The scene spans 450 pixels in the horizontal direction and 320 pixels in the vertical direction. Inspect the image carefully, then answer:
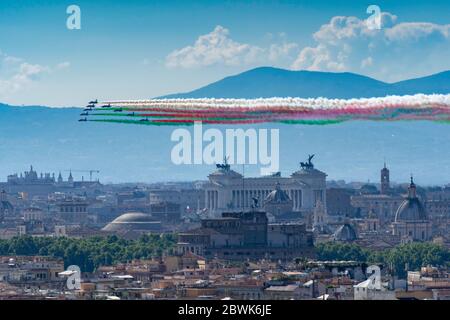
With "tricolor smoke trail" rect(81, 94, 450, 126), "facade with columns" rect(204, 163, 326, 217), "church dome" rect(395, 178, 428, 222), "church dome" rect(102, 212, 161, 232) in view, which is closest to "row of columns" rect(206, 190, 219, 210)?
"facade with columns" rect(204, 163, 326, 217)

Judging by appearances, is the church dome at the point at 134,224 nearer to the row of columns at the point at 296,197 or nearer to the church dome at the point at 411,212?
the church dome at the point at 411,212

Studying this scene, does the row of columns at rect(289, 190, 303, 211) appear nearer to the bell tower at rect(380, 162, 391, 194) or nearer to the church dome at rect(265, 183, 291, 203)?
the church dome at rect(265, 183, 291, 203)

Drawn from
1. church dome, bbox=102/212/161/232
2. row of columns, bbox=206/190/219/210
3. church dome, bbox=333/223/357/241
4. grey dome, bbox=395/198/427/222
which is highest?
row of columns, bbox=206/190/219/210

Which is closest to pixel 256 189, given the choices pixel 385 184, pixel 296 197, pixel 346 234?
pixel 296 197

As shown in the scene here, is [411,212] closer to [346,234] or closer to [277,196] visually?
[277,196]

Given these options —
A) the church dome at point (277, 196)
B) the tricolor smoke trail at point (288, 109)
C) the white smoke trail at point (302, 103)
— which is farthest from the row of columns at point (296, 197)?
the white smoke trail at point (302, 103)
